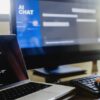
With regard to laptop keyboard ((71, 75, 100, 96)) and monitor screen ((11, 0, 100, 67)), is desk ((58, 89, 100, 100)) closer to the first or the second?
laptop keyboard ((71, 75, 100, 96))

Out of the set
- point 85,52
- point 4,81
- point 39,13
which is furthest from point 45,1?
point 4,81

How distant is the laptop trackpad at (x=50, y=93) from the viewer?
0.61 meters

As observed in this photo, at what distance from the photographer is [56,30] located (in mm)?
1019

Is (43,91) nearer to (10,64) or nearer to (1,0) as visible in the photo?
(10,64)

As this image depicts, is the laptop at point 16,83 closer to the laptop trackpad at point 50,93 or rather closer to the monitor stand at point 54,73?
the laptop trackpad at point 50,93

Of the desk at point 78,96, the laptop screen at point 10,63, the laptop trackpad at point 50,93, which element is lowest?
the desk at point 78,96

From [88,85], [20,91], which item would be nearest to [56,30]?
[88,85]

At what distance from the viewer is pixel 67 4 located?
1063mm

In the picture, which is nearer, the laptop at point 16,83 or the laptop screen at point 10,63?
the laptop at point 16,83

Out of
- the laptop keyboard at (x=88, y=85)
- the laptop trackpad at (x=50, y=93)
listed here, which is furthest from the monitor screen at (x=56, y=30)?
the laptop trackpad at (x=50, y=93)

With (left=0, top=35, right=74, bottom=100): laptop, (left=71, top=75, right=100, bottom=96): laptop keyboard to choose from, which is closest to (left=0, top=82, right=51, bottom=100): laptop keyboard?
(left=0, top=35, right=74, bottom=100): laptop

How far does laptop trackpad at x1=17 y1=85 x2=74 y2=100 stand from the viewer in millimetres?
608

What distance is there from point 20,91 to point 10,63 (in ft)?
0.44

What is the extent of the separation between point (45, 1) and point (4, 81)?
0.42 meters
